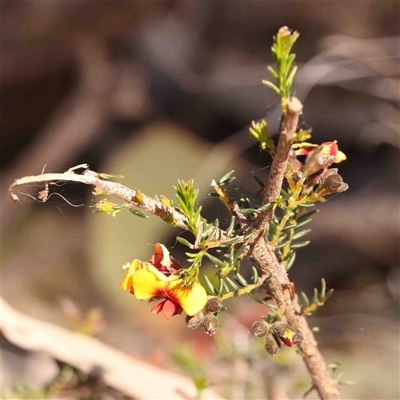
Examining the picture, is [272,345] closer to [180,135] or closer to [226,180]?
[226,180]

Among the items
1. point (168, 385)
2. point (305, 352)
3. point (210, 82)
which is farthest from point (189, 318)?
point (210, 82)

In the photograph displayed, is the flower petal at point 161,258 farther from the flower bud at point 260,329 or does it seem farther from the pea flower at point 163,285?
the flower bud at point 260,329

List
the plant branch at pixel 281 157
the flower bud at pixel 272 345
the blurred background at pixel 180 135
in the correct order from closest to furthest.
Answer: the plant branch at pixel 281 157
the flower bud at pixel 272 345
the blurred background at pixel 180 135

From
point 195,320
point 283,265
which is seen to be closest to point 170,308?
point 195,320

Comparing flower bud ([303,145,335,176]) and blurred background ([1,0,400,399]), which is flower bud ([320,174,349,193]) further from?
Result: blurred background ([1,0,400,399])

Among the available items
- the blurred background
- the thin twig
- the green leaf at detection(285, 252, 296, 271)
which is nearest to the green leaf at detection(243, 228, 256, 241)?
the thin twig

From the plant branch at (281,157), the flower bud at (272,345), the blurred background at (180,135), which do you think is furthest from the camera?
the blurred background at (180,135)

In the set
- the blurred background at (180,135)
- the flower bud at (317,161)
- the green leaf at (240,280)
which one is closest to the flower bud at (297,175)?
the flower bud at (317,161)
